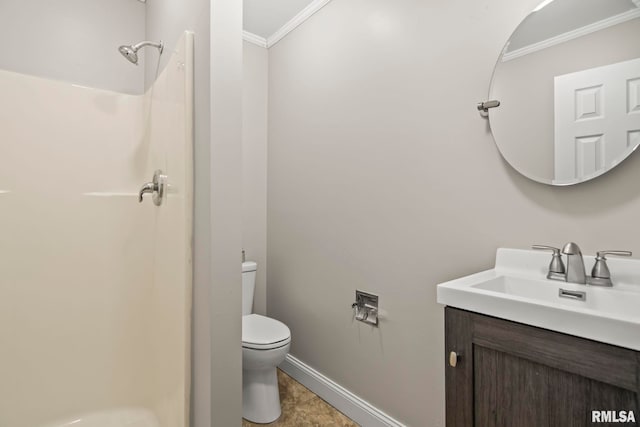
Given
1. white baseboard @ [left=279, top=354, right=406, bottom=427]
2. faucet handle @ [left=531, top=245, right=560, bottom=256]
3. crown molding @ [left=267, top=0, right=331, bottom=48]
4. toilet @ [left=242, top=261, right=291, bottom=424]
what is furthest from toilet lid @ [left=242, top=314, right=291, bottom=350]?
crown molding @ [left=267, top=0, right=331, bottom=48]

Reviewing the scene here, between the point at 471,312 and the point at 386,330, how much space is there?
84cm

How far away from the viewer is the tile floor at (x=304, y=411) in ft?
5.87

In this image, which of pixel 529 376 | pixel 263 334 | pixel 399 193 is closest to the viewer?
pixel 529 376

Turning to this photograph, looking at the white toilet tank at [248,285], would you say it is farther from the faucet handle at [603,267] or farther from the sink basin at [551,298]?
the faucet handle at [603,267]

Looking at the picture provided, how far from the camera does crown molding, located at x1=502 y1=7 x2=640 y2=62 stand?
Answer: 1.00 metres

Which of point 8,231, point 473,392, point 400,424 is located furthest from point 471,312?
point 8,231

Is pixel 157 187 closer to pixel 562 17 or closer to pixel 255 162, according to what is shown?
pixel 255 162

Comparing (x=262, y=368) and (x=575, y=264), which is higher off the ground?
(x=575, y=264)

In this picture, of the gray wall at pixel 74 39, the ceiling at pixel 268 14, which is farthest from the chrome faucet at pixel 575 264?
the gray wall at pixel 74 39

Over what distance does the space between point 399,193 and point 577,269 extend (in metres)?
0.79

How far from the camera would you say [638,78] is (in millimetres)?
972

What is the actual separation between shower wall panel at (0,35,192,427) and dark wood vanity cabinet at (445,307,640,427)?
1018 mm

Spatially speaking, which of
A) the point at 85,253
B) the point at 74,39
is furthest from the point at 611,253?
the point at 74,39

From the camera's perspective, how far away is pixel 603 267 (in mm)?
992
